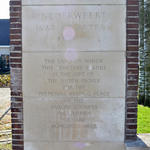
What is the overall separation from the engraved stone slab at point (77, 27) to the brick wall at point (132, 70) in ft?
0.30

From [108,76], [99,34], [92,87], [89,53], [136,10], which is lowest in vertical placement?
[92,87]

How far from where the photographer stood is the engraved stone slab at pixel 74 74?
279 centimetres

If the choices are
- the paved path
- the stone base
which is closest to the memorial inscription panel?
the stone base

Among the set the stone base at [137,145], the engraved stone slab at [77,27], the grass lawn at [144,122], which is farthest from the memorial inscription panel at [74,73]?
the grass lawn at [144,122]

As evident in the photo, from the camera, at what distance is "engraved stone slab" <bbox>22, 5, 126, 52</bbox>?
→ 2.75 m

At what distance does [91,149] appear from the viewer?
2.80m

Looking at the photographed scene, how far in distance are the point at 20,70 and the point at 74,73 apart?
0.84 m

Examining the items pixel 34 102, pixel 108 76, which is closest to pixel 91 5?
pixel 108 76

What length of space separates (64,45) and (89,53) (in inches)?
15.9

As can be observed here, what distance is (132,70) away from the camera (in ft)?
9.07

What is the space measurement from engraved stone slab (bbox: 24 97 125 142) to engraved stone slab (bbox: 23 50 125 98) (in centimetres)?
11

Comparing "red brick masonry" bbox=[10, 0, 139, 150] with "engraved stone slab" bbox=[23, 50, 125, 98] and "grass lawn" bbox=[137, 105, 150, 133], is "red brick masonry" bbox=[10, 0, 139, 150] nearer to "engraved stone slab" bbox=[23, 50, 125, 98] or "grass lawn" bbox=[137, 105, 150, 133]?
"engraved stone slab" bbox=[23, 50, 125, 98]

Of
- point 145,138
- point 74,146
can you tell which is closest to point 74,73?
point 74,146

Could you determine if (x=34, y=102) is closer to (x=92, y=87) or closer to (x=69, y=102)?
(x=69, y=102)
